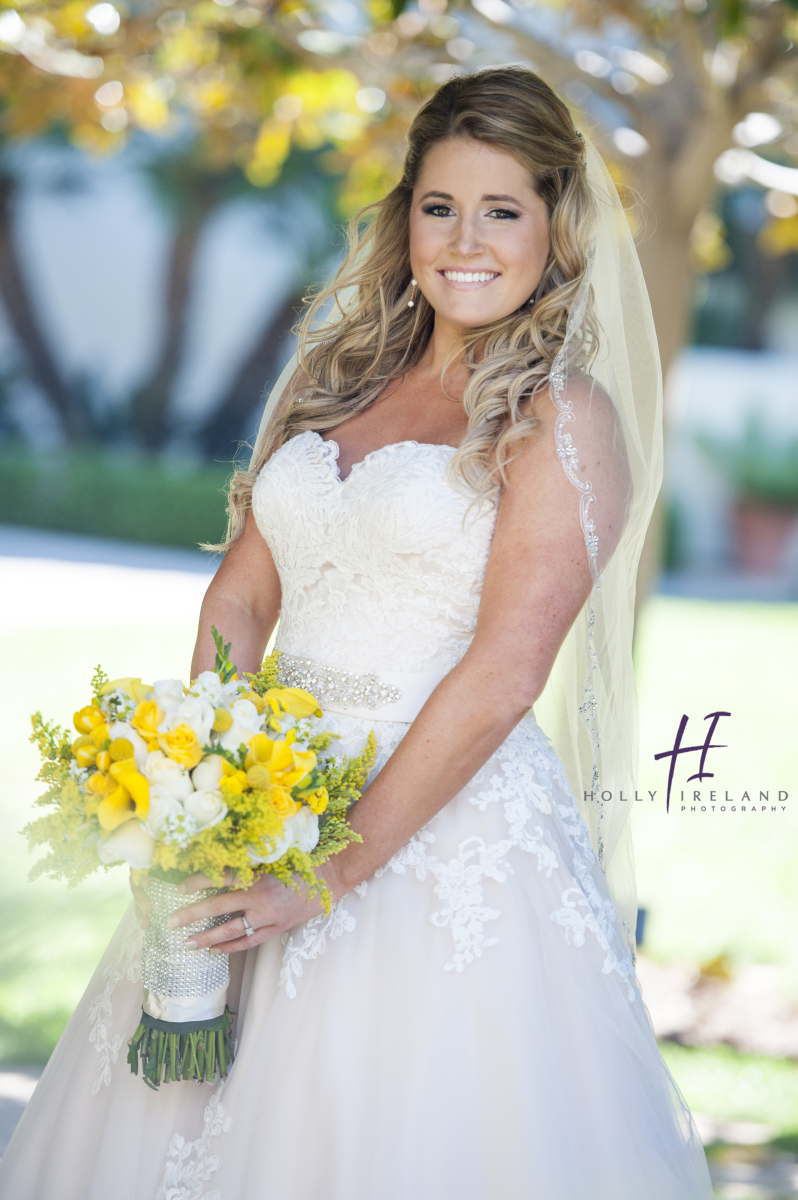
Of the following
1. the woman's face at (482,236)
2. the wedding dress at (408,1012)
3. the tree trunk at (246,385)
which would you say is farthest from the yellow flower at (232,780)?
the tree trunk at (246,385)

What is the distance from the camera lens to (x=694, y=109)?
13.9ft

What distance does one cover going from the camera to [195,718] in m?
1.85

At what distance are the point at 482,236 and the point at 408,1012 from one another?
1.60m

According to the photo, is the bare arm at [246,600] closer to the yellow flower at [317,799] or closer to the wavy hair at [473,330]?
the wavy hair at [473,330]

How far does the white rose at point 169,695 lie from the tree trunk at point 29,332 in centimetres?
1739

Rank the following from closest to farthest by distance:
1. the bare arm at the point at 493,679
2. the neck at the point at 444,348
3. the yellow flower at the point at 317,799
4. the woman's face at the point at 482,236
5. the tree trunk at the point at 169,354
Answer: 1. the yellow flower at the point at 317,799
2. the bare arm at the point at 493,679
3. the woman's face at the point at 482,236
4. the neck at the point at 444,348
5. the tree trunk at the point at 169,354

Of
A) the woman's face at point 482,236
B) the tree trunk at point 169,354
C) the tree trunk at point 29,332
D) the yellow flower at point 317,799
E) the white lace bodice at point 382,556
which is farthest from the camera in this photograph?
the tree trunk at point 169,354

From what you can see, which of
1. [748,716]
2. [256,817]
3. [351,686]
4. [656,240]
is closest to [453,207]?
[351,686]

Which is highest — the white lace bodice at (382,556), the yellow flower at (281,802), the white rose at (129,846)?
the white lace bodice at (382,556)

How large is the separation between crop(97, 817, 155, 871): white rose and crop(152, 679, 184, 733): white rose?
0.19 meters

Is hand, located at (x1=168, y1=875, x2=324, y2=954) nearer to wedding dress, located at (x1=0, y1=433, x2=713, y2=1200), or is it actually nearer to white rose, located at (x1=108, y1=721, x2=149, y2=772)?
wedding dress, located at (x1=0, y1=433, x2=713, y2=1200)

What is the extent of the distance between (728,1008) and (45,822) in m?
3.68

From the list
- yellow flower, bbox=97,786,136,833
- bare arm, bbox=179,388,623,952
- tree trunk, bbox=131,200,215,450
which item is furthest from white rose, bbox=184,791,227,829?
tree trunk, bbox=131,200,215,450

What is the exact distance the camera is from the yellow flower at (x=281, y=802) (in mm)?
1831
